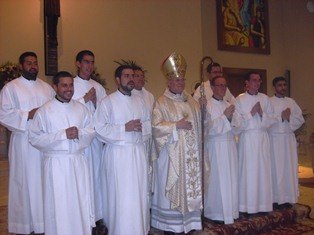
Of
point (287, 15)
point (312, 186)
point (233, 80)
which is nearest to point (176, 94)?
point (312, 186)

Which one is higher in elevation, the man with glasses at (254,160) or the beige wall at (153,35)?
the beige wall at (153,35)

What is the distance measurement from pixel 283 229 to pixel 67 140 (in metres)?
3.44

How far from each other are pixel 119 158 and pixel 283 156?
9.74ft

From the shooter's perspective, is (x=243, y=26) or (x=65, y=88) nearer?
(x=65, y=88)

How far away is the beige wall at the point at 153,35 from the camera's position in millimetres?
9305

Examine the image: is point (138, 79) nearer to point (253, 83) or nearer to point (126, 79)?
point (126, 79)

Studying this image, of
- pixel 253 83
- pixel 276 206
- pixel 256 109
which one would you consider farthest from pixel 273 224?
pixel 253 83

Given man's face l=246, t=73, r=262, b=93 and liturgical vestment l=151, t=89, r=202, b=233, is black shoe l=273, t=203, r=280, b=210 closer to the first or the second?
liturgical vestment l=151, t=89, r=202, b=233

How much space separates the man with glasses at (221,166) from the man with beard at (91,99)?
1.51 meters

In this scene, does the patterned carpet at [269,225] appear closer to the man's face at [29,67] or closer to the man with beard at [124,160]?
the man with beard at [124,160]

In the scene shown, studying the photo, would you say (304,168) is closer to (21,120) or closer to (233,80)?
(233,80)

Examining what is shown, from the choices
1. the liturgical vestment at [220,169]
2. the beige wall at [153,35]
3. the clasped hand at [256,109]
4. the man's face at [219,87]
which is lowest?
the liturgical vestment at [220,169]

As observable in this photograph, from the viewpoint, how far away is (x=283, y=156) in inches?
252

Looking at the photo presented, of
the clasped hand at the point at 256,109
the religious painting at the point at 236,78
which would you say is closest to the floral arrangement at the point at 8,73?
the clasped hand at the point at 256,109
